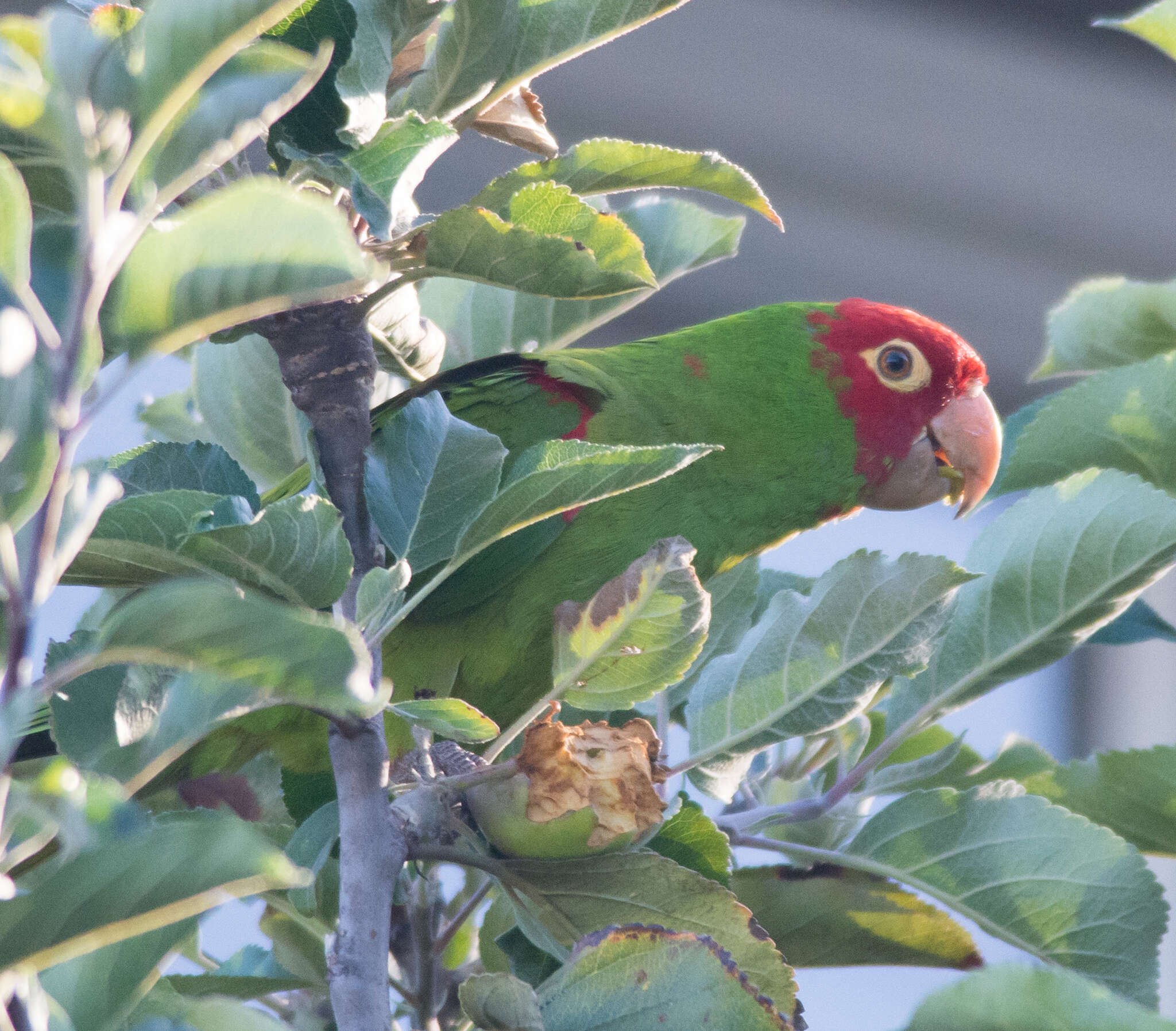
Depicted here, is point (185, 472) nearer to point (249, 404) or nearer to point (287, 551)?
point (287, 551)

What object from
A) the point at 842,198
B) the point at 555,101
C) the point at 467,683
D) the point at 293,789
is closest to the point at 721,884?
the point at 293,789

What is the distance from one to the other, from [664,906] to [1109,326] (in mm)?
544

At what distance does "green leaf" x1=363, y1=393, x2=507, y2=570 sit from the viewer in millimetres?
521

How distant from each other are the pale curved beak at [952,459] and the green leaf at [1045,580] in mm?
473

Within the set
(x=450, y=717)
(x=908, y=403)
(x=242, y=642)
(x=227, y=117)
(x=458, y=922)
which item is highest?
(x=227, y=117)

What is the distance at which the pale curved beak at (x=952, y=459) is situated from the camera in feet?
3.96

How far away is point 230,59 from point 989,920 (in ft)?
1.77

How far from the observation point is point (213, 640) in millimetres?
324

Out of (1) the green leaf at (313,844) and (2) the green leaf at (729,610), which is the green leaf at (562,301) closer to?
(2) the green leaf at (729,610)

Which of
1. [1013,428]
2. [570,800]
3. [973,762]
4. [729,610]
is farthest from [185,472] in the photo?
[1013,428]

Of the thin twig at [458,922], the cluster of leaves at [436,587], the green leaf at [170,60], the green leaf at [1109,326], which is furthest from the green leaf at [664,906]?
the green leaf at [1109,326]

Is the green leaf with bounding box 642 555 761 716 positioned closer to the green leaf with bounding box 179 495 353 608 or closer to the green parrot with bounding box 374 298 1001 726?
the green parrot with bounding box 374 298 1001 726

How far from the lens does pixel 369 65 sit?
19.4 inches

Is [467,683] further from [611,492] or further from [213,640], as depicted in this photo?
[213,640]
